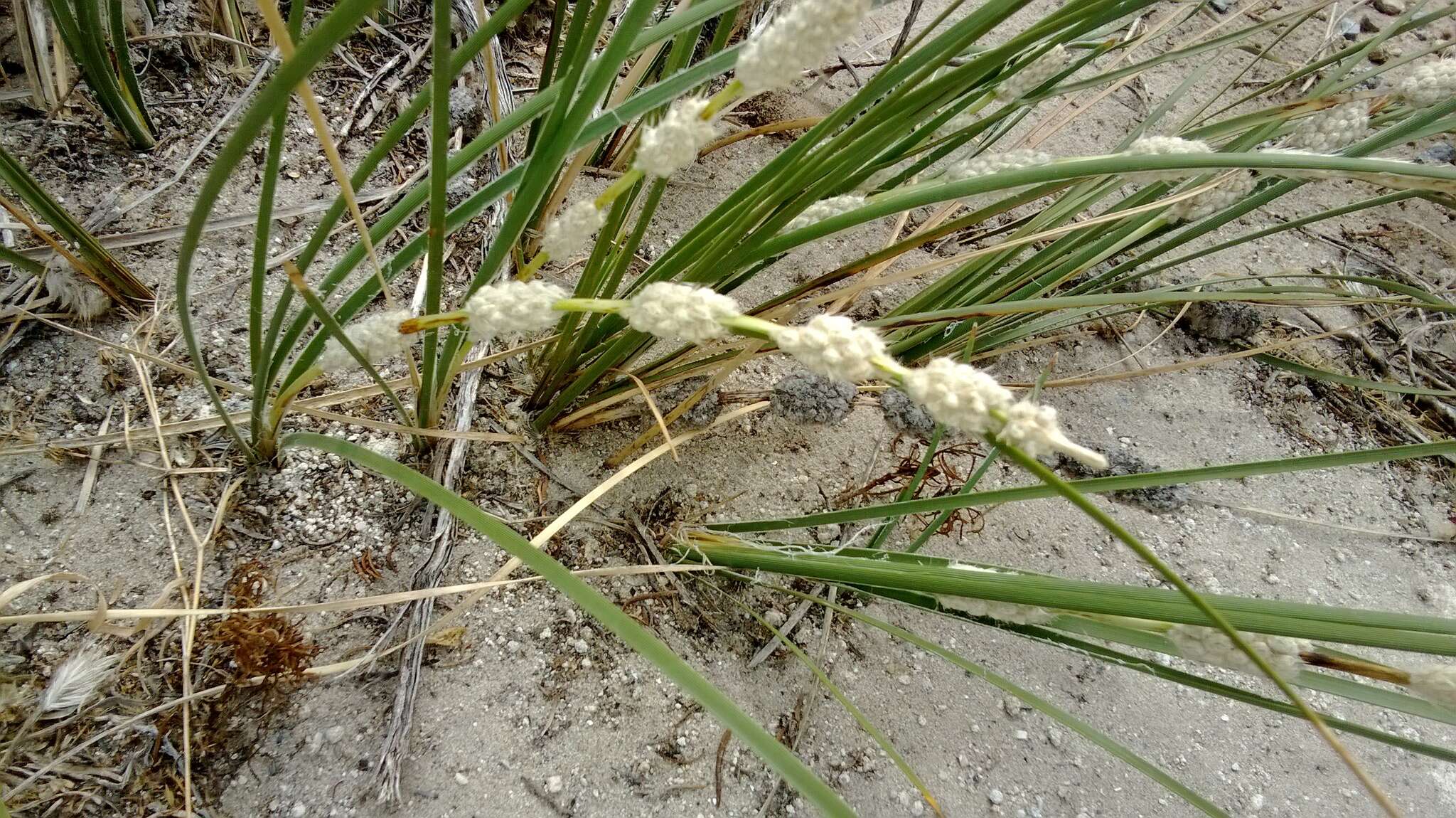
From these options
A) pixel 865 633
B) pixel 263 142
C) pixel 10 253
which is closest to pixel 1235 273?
pixel 865 633

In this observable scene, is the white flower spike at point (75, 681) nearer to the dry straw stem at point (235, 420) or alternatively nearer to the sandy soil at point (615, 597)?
the sandy soil at point (615, 597)

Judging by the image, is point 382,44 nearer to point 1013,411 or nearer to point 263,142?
point 263,142

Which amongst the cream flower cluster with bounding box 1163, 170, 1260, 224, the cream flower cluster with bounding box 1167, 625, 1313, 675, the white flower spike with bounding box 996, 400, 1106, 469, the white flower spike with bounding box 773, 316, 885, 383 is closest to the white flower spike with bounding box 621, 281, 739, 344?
the white flower spike with bounding box 773, 316, 885, 383

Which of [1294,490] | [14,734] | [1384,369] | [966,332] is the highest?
[1384,369]

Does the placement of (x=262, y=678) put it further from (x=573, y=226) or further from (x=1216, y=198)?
(x=1216, y=198)

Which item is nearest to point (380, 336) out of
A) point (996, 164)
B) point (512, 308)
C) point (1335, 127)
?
point (512, 308)

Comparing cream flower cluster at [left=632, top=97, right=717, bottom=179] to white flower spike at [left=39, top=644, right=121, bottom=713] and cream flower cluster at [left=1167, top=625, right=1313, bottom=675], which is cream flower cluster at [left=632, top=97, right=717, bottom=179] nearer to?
cream flower cluster at [left=1167, top=625, right=1313, bottom=675]
